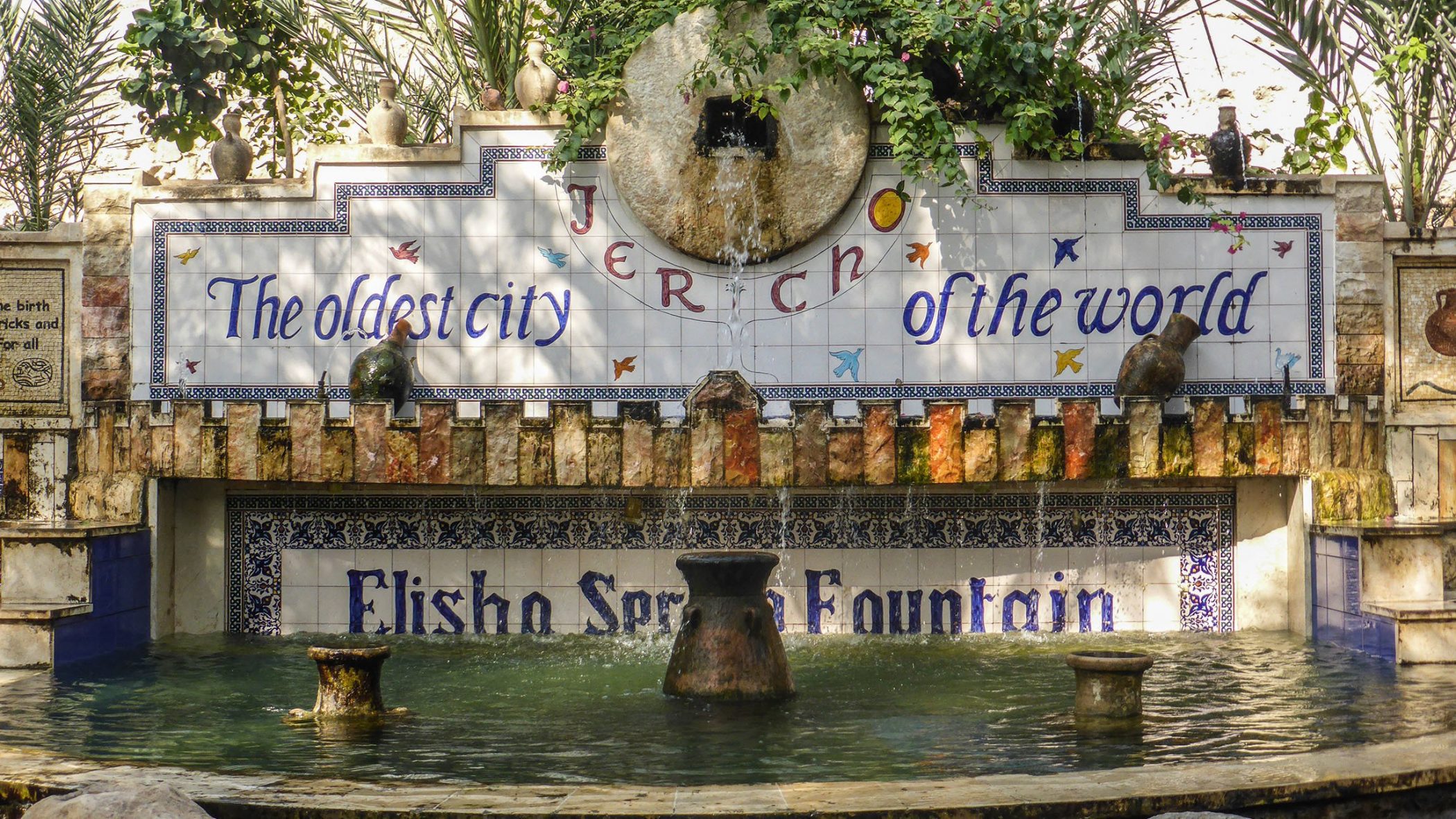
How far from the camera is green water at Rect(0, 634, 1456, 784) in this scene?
6.57m

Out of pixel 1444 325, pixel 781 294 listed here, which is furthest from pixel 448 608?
pixel 1444 325

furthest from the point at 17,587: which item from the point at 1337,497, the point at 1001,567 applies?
the point at 1337,497

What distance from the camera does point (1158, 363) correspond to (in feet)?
36.5

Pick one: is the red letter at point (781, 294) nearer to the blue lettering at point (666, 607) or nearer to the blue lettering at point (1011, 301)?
the blue lettering at point (1011, 301)

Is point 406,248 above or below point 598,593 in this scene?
above

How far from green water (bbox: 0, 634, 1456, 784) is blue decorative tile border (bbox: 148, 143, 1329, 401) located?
6.40 feet

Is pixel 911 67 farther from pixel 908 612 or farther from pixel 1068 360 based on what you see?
pixel 908 612

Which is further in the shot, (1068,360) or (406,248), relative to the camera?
(406,248)

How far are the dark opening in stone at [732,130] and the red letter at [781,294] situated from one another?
919mm

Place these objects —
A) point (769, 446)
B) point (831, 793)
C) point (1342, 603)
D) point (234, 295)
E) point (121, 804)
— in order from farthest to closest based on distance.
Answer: point (234, 295) < point (769, 446) < point (1342, 603) < point (831, 793) < point (121, 804)

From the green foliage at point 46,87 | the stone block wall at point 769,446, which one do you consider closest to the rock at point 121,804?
the stone block wall at point 769,446

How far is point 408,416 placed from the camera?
11398mm

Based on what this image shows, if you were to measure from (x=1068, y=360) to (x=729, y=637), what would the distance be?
14.4ft

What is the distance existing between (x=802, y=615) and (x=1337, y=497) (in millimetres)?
4030
